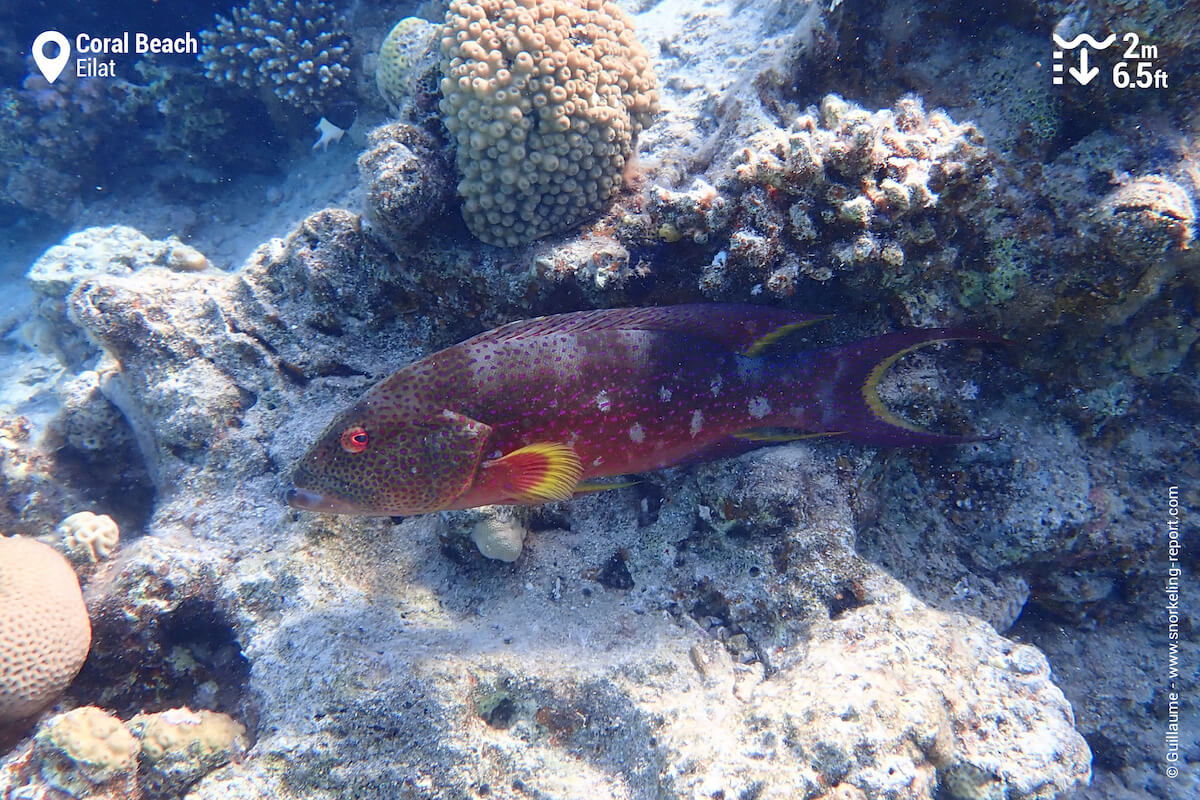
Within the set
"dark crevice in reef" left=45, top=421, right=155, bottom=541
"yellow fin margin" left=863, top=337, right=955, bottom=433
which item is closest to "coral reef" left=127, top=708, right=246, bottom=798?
"dark crevice in reef" left=45, top=421, right=155, bottom=541

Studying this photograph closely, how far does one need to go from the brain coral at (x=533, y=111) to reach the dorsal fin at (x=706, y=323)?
0.82 meters

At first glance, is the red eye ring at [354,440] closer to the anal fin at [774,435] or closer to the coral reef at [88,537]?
the anal fin at [774,435]

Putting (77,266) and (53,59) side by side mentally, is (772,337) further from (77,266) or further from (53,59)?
(53,59)

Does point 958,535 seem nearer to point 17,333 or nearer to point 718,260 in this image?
point 718,260

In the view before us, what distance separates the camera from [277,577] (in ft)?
10.8

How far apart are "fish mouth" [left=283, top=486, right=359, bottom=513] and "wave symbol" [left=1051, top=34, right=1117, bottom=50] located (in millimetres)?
4350

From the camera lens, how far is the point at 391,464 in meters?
2.92

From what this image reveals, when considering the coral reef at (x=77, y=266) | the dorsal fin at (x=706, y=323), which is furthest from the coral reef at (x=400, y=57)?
the dorsal fin at (x=706, y=323)

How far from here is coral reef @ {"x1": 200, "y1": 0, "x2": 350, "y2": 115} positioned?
794 centimetres

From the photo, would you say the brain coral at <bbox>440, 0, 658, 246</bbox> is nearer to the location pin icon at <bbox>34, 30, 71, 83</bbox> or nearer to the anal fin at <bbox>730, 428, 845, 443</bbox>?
the anal fin at <bbox>730, 428, 845, 443</bbox>

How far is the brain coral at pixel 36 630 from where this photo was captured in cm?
294

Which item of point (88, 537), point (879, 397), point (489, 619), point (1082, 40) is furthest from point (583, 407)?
point (88, 537)

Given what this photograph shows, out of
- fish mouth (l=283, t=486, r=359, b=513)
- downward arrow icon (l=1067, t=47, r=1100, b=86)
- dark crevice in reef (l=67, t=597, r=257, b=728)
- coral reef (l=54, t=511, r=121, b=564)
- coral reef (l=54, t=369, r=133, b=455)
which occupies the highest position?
downward arrow icon (l=1067, t=47, r=1100, b=86)

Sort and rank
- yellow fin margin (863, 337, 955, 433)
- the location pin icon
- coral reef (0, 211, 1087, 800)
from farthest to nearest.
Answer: the location pin icon, yellow fin margin (863, 337, 955, 433), coral reef (0, 211, 1087, 800)
